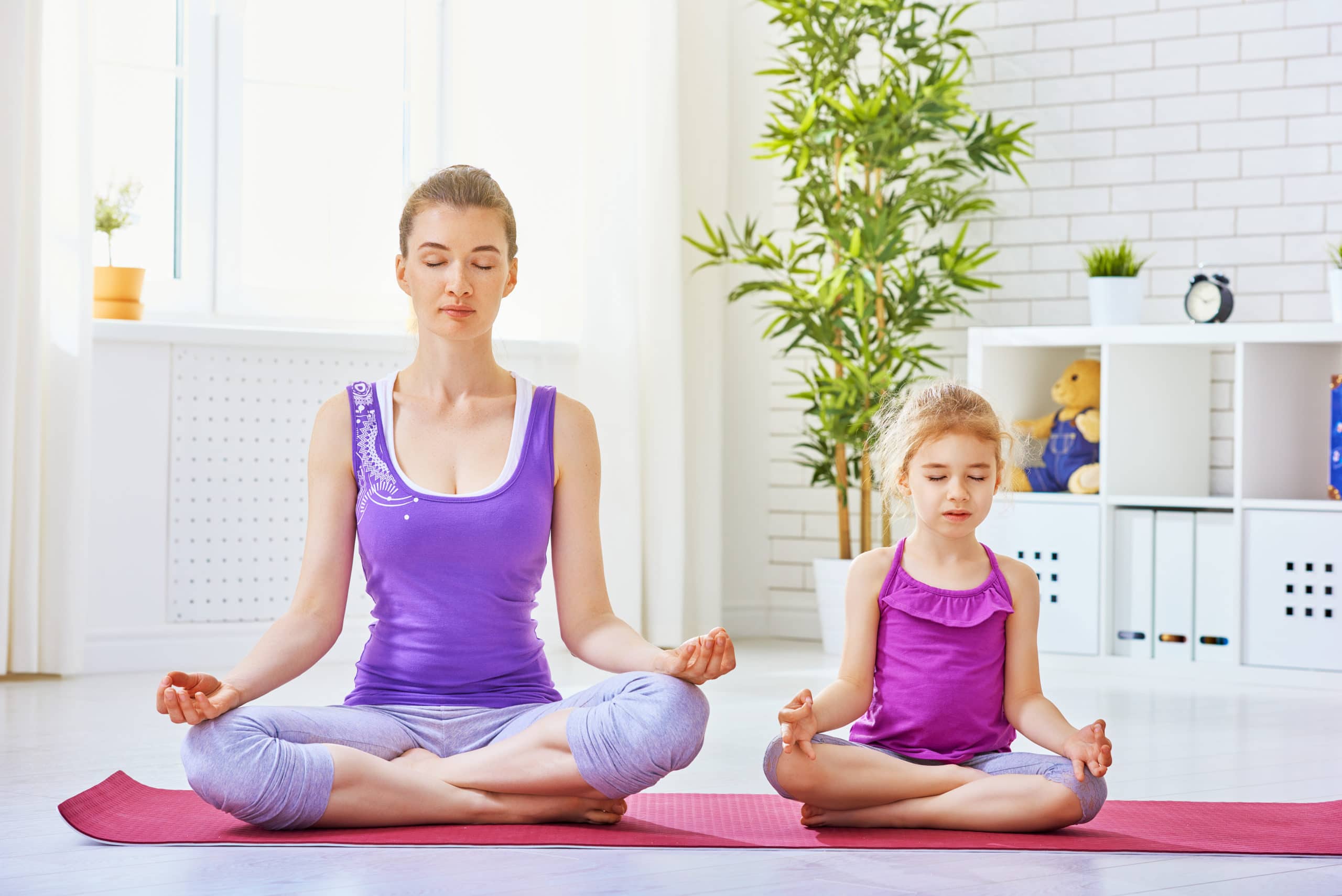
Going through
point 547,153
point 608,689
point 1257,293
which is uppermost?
point 547,153

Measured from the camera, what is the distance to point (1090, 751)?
2127 millimetres

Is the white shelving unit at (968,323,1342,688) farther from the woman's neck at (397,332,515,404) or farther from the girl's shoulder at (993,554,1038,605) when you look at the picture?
the woman's neck at (397,332,515,404)

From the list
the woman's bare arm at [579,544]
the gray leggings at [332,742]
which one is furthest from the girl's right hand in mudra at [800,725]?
the woman's bare arm at [579,544]

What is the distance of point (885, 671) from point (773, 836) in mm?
312

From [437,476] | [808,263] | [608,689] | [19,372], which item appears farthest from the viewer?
[808,263]

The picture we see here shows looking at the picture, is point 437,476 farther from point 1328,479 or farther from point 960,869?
point 1328,479

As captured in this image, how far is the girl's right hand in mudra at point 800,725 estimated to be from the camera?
6.98 feet

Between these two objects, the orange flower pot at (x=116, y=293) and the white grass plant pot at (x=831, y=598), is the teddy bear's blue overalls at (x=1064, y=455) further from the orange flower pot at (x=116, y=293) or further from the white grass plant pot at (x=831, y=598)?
the orange flower pot at (x=116, y=293)

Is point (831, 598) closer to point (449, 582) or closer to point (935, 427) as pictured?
point (935, 427)

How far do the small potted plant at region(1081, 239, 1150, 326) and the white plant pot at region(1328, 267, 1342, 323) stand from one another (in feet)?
1.62

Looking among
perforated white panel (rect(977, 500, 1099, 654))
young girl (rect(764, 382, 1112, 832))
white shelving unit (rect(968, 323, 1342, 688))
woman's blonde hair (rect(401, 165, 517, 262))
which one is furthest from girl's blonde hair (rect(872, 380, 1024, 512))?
perforated white panel (rect(977, 500, 1099, 654))

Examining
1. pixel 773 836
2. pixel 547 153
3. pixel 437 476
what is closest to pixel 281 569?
pixel 547 153

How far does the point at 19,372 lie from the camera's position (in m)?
3.94

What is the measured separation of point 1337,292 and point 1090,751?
8.34ft
